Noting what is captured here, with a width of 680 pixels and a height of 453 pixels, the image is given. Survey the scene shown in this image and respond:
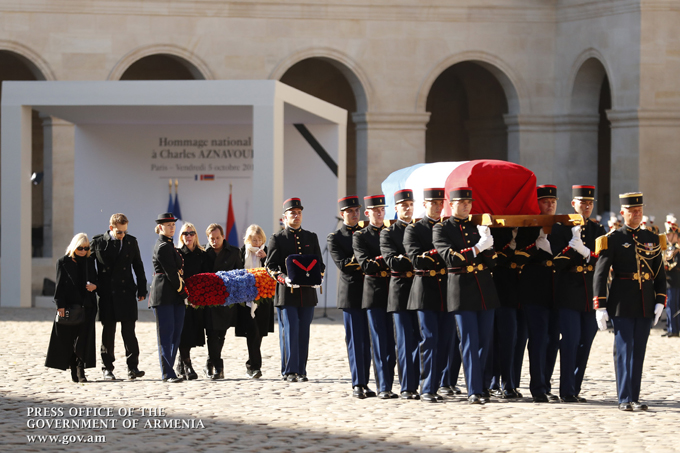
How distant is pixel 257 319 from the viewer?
34.1 feet

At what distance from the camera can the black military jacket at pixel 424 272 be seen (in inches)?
340

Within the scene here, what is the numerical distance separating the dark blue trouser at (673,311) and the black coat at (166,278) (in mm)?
7475

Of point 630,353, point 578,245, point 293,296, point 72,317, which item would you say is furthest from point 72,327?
point 630,353

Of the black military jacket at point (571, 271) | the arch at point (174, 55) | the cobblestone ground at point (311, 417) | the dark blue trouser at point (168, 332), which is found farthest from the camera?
the arch at point (174, 55)

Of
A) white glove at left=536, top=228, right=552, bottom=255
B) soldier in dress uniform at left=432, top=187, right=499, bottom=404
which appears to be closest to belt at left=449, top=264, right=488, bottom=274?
soldier in dress uniform at left=432, top=187, right=499, bottom=404

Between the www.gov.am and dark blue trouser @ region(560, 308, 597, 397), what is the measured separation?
3.76m

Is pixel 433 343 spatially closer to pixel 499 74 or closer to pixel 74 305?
pixel 74 305

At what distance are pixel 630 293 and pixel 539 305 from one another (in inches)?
33.1

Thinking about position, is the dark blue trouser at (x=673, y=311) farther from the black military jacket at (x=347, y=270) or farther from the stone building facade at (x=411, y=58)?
the stone building facade at (x=411, y=58)

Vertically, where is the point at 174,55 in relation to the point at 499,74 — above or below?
above

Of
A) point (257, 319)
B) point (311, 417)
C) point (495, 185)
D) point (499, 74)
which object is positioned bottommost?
point (311, 417)

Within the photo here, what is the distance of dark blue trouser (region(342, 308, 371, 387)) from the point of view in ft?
29.9

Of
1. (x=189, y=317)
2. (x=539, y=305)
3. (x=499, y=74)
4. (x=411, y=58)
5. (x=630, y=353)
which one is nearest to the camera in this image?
(x=630, y=353)

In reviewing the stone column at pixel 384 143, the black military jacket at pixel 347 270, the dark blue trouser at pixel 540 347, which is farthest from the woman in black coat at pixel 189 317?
the stone column at pixel 384 143
